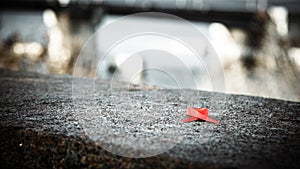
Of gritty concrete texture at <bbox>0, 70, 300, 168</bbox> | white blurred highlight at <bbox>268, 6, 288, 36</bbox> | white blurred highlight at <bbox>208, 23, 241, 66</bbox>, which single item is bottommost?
gritty concrete texture at <bbox>0, 70, 300, 168</bbox>

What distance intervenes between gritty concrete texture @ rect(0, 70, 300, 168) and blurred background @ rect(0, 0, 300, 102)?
2.31 meters

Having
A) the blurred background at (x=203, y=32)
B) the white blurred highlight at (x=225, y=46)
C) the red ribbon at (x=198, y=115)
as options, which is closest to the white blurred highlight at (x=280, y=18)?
the blurred background at (x=203, y=32)

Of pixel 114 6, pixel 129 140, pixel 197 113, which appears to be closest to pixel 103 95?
pixel 197 113

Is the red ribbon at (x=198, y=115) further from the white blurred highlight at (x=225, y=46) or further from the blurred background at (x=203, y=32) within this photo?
the white blurred highlight at (x=225, y=46)

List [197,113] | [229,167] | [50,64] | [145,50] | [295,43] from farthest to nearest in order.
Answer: [295,43], [50,64], [145,50], [197,113], [229,167]

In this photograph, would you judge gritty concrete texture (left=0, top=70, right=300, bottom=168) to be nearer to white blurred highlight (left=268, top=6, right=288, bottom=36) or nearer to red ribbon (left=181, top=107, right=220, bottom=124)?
red ribbon (left=181, top=107, right=220, bottom=124)

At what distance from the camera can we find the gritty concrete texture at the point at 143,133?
A: 1154 mm

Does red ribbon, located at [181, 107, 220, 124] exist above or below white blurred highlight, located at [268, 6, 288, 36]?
below

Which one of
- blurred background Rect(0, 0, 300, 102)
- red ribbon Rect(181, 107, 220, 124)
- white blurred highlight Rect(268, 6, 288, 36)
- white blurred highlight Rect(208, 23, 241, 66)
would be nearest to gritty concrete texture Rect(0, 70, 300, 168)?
red ribbon Rect(181, 107, 220, 124)

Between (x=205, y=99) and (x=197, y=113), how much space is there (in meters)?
0.53

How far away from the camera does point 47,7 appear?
14.5 metres

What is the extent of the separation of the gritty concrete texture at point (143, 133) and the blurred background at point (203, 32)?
90.9 inches

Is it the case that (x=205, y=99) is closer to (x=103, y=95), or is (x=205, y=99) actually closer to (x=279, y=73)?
(x=103, y=95)

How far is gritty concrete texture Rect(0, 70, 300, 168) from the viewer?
1.15 metres
